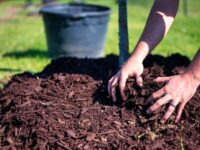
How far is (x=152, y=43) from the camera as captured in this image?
10.6ft

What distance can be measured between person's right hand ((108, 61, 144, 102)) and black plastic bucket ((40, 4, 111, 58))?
13.4 ft

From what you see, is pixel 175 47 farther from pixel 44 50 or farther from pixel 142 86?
pixel 142 86

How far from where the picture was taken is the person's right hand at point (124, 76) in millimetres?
3066

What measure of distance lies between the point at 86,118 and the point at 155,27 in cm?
88

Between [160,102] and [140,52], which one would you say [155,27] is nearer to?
[140,52]

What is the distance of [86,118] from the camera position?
120 inches

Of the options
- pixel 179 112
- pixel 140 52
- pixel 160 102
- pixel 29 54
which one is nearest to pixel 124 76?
pixel 140 52

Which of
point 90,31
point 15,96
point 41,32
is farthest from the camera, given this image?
point 41,32

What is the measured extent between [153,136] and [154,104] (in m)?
0.23

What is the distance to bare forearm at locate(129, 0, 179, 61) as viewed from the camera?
3.19m

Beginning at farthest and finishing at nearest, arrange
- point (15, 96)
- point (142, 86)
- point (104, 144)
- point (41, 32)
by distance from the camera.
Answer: point (41, 32) → point (15, 96) → point (142, 86) → point (104, 144)

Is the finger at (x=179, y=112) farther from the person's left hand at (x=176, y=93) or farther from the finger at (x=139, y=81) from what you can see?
the finger at (x=139, y=81)

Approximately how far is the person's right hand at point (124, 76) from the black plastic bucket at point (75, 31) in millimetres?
4093

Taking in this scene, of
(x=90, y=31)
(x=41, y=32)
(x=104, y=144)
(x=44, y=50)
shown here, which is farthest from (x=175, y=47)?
(x=104, y=144)
